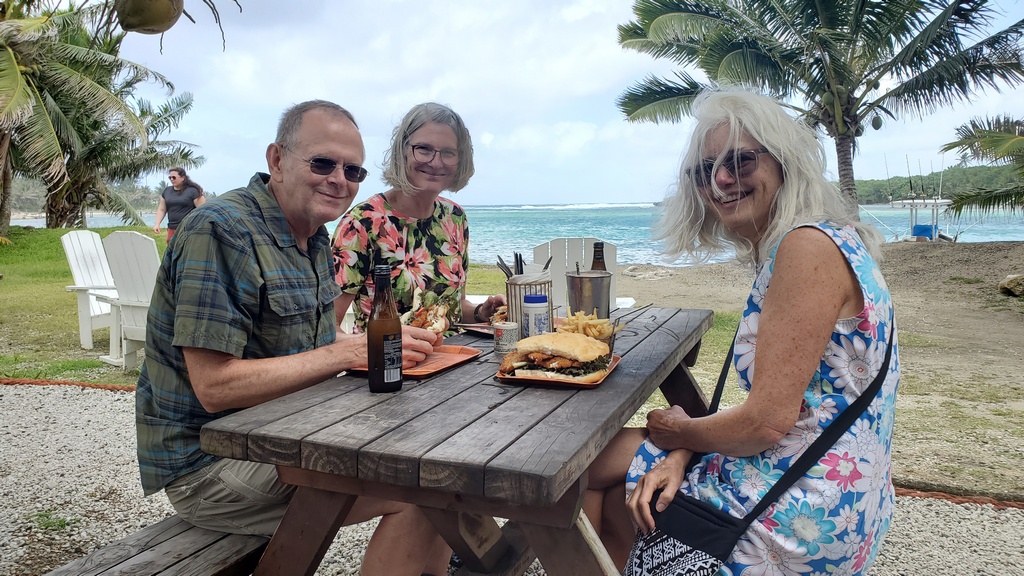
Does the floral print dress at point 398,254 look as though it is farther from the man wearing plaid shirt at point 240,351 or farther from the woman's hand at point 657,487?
the woman's hand at point 657,487

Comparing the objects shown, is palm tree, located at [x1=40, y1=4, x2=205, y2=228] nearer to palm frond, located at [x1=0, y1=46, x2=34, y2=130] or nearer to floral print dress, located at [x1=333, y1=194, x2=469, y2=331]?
palm frond, located at [x1=0, y1=46, x2=34, y2=130]

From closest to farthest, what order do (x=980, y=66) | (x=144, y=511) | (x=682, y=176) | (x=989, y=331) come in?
(x=682, y=176)
(x=144, y=511)
(x=989, y=331)
(x=980, y=66)

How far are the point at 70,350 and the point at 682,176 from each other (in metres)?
7.18

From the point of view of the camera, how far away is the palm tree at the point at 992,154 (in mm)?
11750

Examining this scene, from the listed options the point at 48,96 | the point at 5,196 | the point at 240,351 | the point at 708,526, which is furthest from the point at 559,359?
the point at 48,96

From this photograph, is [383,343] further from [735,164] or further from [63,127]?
[63,127]

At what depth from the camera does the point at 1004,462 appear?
12.0 ft

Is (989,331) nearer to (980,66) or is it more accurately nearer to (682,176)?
(980,66)

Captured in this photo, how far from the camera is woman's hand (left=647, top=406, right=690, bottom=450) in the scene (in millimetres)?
1771

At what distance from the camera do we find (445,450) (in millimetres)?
1300

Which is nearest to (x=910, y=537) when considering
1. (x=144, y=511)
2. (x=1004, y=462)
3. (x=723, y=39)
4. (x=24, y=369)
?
(x=1004, y=462)

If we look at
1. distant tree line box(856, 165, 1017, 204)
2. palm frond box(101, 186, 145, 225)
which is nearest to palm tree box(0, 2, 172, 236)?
palm frond box(101, 186, 145, 225)

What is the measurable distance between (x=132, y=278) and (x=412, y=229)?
13.1 feet

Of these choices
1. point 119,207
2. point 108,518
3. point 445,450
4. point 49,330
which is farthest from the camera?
point 119,207
